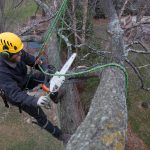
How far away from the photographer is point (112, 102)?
343 cm

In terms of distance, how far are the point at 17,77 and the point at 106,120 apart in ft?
6.27

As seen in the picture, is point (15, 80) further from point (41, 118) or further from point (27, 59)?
point (41, 118)

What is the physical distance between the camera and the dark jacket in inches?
173

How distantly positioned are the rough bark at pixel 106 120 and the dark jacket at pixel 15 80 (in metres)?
0.90

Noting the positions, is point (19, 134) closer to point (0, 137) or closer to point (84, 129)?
point (0, 137)

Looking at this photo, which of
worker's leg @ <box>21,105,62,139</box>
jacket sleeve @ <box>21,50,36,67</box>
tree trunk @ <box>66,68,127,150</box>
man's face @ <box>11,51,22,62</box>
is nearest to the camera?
tree trunk @ <box>66,68,127,150</box>

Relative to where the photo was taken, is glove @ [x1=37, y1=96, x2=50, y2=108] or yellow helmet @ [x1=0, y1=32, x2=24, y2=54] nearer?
glove @ [x1=37, y1=96, x2=50, y2=108]

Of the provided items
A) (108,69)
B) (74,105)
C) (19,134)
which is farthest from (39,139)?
(108,69)

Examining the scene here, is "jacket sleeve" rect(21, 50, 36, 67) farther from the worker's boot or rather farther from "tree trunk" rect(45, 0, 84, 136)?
"tree trunk" rect(45, 0, 84, 136)

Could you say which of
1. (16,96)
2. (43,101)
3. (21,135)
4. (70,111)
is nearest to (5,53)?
(16,96)

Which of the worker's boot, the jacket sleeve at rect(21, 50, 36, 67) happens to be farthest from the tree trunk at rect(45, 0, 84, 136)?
the jacket sleeve at rect(21, 50, 36, 67)

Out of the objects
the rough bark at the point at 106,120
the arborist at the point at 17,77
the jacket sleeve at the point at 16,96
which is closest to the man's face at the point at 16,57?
the arborist at the point at 17,77

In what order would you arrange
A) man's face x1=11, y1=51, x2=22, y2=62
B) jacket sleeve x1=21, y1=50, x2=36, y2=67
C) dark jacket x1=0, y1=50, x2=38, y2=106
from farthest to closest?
jacket sleeve x1=21, y1=50, x2=36, y2=67, man's face x1=11, y1=51, x2=22, y2=62, dark jacket x1=0, y1=50, x2=38, y2=106

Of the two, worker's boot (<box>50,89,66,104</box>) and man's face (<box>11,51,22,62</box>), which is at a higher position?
man's face (<box>11,51,22,62</box>)
